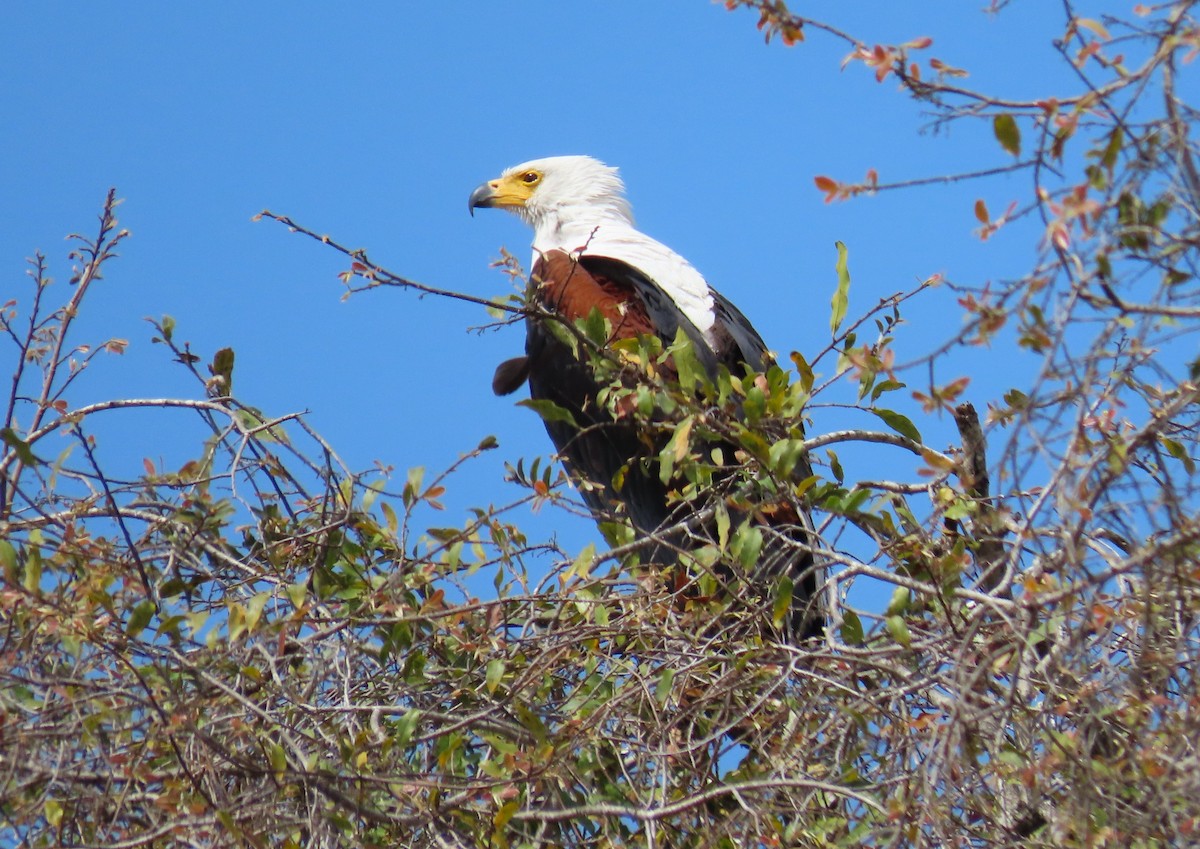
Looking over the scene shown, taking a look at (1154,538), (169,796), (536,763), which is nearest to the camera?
(1154,538)

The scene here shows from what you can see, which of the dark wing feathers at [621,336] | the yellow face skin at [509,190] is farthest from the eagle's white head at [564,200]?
the dark wing feathers at [621,336]

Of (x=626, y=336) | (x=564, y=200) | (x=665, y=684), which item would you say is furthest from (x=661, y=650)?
(x=564, y=200)

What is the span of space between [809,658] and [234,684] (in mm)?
1178

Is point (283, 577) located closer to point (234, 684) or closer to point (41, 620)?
point (234, 684)

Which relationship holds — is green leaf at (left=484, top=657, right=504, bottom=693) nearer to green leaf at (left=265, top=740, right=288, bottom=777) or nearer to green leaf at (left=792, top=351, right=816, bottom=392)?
green leaf at (left=265, top=740, right=288, bottom=777)

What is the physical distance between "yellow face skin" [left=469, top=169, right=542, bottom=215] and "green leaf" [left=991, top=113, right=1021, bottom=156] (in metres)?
4.98

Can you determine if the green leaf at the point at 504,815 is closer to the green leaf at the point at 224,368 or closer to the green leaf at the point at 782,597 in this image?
the green leaf at the point at 782,597

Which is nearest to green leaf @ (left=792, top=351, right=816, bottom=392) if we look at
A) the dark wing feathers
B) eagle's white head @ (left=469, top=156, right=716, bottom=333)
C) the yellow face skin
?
the dark wing feathers

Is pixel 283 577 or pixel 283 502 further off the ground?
pixel 283 502

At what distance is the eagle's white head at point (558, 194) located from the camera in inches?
256

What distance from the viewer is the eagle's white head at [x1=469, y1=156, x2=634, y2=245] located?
21.3 feet

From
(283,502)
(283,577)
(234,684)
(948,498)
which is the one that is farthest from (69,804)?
(948,498)

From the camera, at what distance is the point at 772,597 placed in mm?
3146

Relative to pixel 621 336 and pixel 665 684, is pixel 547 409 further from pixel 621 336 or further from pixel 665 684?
pixel 621 336
